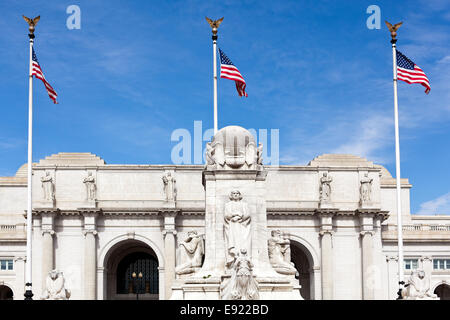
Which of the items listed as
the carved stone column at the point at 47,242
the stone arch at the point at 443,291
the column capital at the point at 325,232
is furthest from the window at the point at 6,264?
the stone arch at the point at 443,291

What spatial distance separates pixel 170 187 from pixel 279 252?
45.2m

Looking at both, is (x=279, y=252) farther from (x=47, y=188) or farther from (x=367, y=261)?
(x=47, y=188)

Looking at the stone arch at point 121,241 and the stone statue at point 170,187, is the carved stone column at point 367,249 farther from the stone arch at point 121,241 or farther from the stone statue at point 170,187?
the stone arch at point 121,241

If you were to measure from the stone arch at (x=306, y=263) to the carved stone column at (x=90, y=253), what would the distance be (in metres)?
18.9

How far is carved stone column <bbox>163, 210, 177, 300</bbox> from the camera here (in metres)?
67.5

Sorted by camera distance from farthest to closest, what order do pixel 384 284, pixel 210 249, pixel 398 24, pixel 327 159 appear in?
pixel 327 159, pixel 384 284, pixel 398 24, pixel 210 249

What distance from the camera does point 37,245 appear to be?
69312 mm

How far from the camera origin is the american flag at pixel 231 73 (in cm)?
4897

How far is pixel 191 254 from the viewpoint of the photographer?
79.3 ft

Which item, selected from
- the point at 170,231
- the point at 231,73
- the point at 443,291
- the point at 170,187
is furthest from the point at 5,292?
the point at 443,291

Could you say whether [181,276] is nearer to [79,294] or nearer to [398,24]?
[398,24]
